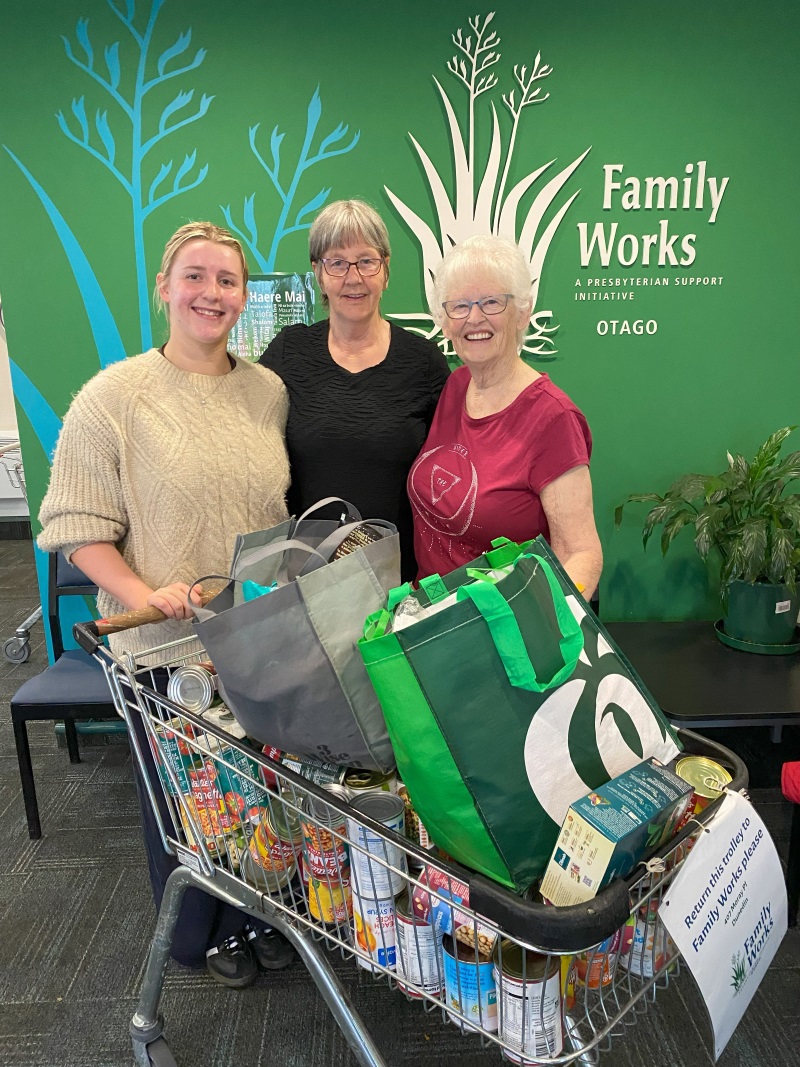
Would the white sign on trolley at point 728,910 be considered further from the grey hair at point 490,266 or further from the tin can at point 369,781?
the grey hair at point 490,266

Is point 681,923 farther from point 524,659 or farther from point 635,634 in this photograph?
point 635,634

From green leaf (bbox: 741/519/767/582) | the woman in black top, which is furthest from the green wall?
the woman in black top

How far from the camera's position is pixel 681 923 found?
872 millimetres

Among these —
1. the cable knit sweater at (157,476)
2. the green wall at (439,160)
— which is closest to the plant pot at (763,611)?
the green wall at (439,160)

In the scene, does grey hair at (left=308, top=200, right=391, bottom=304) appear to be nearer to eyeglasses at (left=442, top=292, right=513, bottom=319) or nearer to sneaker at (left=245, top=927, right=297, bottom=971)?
eyeglasses at (left=442, top=292, right=513, bottom=319)

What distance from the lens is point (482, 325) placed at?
1.57 m

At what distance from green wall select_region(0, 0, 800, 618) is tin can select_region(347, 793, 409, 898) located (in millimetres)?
2254

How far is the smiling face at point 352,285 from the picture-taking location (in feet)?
5.71

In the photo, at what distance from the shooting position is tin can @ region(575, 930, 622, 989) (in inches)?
37.7

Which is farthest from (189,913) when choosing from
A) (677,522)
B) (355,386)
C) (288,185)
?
(288,185)

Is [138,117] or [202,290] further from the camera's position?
[138,117]

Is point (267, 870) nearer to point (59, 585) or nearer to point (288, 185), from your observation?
point (59, 585)

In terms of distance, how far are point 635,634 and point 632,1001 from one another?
7.28 ft

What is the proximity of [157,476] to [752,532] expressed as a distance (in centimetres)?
197
